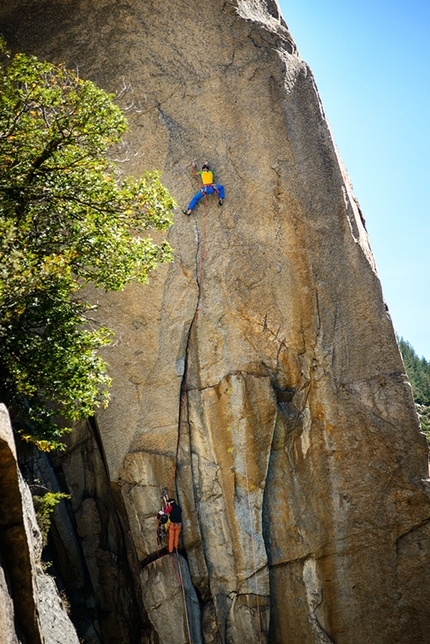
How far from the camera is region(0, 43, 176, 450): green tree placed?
38.9 ft

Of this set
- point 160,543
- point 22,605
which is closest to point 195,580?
point 160,543

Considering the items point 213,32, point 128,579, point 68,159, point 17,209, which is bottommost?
point 128,579

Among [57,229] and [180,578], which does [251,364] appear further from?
[57,229]

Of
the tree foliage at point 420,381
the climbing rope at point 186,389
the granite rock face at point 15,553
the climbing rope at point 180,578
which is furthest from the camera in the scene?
the tree foliage at point 420,381

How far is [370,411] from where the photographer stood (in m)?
17.2

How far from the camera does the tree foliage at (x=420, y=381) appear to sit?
46.0 metres

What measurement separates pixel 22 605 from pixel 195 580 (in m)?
7.78

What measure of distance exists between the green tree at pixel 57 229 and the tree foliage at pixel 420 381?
33101mm

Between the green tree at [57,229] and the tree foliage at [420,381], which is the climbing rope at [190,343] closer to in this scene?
the green tree at [57,229]

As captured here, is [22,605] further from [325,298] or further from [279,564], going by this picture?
[325,298]

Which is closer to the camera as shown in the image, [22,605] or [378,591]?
[22,605]

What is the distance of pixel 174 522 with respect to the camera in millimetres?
15883

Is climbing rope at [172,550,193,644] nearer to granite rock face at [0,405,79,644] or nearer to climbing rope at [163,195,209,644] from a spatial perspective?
climbing rope at [163,195,209,644]

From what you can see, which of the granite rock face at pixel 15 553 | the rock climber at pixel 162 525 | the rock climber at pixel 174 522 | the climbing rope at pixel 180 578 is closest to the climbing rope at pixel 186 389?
the climbing rope at pixel 180 578
